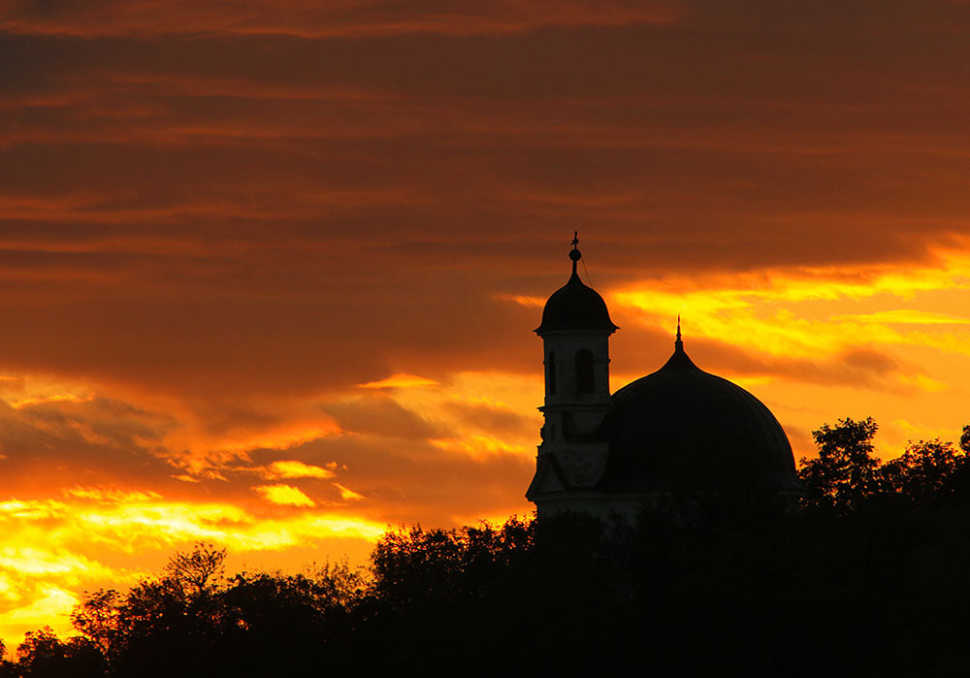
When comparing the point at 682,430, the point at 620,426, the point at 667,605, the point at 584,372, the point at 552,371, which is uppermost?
the point at 552,371


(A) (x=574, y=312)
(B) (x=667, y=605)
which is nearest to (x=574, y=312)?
(A) (x=574, y=312)

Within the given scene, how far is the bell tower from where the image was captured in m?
136

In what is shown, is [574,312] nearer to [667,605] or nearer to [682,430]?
[682,430]

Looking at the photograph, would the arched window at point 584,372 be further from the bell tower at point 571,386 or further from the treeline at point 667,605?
the treeline at point 667,605

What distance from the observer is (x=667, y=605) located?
99375mm

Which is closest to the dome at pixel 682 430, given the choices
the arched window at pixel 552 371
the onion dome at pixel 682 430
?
the onion dome at pixel 682 430

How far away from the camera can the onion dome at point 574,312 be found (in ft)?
451

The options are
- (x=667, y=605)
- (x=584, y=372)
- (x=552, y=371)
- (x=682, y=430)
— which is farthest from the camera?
(x=552, y=371)

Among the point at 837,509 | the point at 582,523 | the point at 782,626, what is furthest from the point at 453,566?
the point at 782,626

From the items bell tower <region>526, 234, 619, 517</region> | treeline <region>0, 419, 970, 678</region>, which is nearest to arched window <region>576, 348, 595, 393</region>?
bell tower <region>526, 234, 619, 517</region>

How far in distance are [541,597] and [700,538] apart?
20.4 feet

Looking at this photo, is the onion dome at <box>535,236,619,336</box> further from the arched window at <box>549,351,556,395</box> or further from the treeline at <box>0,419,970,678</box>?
the treeline at <box>0,419,970,678</box>

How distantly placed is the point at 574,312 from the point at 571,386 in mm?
3416

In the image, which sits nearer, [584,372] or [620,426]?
[620,426]
